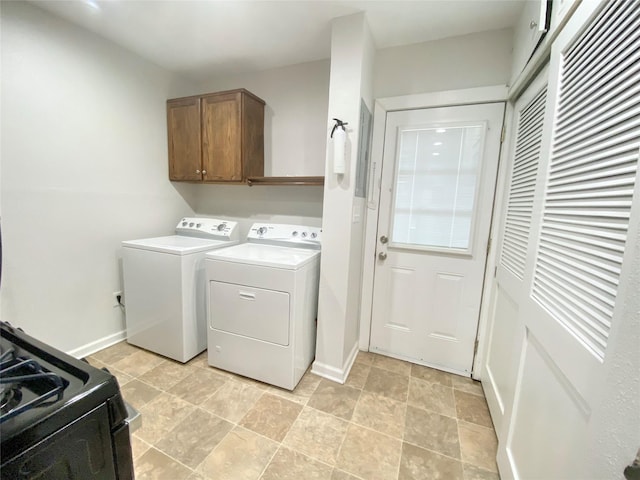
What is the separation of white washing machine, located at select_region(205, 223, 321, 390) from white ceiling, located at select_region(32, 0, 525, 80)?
1.58 m

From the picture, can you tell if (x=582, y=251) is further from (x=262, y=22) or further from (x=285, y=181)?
(x=262, y=22)

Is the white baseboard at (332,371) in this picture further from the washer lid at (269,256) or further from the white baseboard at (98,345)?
the white baseboard at (98,345)

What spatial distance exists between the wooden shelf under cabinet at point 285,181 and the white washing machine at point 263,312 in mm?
596

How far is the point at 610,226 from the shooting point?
67 centimetres

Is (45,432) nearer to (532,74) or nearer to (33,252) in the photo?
(33,252)

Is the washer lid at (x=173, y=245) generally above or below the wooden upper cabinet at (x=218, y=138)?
below

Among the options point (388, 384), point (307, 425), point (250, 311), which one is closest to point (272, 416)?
point (307, 425)

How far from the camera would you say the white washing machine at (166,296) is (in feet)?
6.35

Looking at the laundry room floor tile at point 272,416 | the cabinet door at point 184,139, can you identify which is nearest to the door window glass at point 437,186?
the laundry room floor tile at point 272,416

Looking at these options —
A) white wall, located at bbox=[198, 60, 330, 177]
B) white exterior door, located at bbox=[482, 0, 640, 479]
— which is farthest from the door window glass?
white wall, located at bbox=[198, 60, 330, 177]

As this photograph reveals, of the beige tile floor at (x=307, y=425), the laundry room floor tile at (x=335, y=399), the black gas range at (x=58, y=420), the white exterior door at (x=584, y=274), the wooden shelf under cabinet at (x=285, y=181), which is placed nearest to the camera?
the black gas range at (x=58, y=420)

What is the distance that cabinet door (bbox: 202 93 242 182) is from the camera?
2.21m

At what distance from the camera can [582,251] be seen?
30.5 inches

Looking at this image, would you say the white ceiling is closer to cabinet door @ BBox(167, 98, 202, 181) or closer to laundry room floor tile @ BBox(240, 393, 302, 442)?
cabinet door @ BBox(167, 98, 202, 181)
